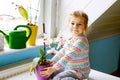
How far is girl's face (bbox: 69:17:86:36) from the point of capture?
1.39 meters

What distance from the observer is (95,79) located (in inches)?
58.6

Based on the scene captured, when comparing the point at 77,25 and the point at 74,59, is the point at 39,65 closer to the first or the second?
the point at 74,59

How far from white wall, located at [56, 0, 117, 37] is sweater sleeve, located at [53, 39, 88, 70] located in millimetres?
530

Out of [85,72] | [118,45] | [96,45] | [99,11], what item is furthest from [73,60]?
[118,45]

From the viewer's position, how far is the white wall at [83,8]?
5.93 feet

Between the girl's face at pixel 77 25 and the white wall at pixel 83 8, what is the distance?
47 centimetres

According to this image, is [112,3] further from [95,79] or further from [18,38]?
[18,38]

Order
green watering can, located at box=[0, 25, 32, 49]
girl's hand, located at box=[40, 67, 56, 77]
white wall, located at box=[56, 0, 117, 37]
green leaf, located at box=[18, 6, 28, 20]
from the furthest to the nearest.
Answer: white wall, located at box=[56, 0, 117, 37]
green leaf, located at box=[18, 6, 28, 20]
green watering can, located at box=[0, 25, 32, 49]
girl's hand, located at box=[40, 67, 56, 77]

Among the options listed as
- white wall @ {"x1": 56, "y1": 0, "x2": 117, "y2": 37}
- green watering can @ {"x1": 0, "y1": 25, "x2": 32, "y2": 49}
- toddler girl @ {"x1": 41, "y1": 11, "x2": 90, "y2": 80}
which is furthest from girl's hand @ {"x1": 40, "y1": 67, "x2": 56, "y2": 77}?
white wall @ {"x1": 56, "y1": 0, "x2": 117, "y2": 37}

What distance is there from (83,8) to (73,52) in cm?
64

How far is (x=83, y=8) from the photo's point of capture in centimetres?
189

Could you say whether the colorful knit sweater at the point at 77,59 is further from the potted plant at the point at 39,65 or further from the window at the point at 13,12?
the window at the point at 13,12

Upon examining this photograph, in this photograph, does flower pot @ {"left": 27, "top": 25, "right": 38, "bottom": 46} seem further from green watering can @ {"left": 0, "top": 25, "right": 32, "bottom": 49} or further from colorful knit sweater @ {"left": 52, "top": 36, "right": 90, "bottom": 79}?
colorful knit sweater @ {"left": 52, "top": 36, "right": 90, "bottom": 79}

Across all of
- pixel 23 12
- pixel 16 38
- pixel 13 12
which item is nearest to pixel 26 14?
pixel 23 12
